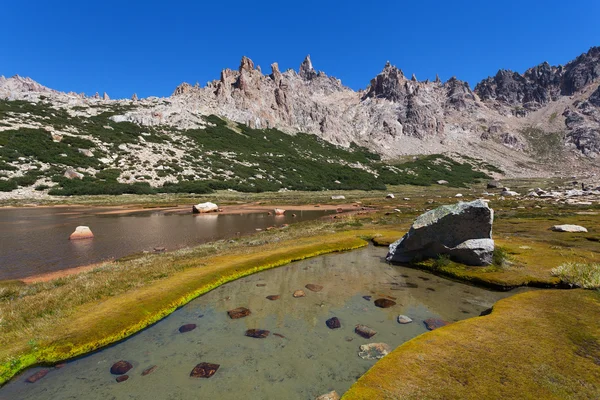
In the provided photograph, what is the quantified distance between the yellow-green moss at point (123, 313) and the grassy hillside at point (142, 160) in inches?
3360

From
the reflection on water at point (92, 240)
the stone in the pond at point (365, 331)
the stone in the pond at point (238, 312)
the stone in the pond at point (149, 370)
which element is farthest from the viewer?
the reflection on water at point (92, 240)

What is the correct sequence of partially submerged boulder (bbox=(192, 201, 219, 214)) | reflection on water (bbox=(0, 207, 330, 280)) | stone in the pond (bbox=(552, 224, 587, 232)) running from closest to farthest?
reflection on water (bbox=(0, 207, 330, 280)), stone in the pond (bbox=(552, 224, 587, 232)), partially submerged boulder (bbox=(192, 201, 219, 214))

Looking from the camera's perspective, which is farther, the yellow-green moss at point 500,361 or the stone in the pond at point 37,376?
the stone in the pond at point 37,376

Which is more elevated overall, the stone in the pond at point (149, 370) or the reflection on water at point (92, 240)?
the stone in the pond at point (149, 370)

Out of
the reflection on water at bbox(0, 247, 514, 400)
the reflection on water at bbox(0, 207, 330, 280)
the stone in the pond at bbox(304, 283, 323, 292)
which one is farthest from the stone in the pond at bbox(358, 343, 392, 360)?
the reflection on water at bbox(0, 207, 330, 280)

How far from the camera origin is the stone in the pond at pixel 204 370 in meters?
7.90

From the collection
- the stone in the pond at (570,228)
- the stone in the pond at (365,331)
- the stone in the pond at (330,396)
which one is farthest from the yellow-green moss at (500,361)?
the stone in the pond at (570,228)

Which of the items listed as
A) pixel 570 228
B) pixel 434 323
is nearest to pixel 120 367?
pixel 434 323

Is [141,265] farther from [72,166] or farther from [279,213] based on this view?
[72,166]

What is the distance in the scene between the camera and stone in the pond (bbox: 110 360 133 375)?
322 inches

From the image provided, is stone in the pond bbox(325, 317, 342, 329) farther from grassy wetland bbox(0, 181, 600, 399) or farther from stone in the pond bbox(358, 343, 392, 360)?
grassy wetland bbox(0, 181, 600, 399)

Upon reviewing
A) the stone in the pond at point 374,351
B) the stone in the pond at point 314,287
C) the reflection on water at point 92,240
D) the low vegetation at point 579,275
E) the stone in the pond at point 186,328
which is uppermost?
the low vegetation at point 579,275

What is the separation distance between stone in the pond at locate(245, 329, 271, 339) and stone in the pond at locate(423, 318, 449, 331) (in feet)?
19.9

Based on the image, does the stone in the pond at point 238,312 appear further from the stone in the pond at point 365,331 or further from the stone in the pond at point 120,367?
the stone in the pond at point 365,331
